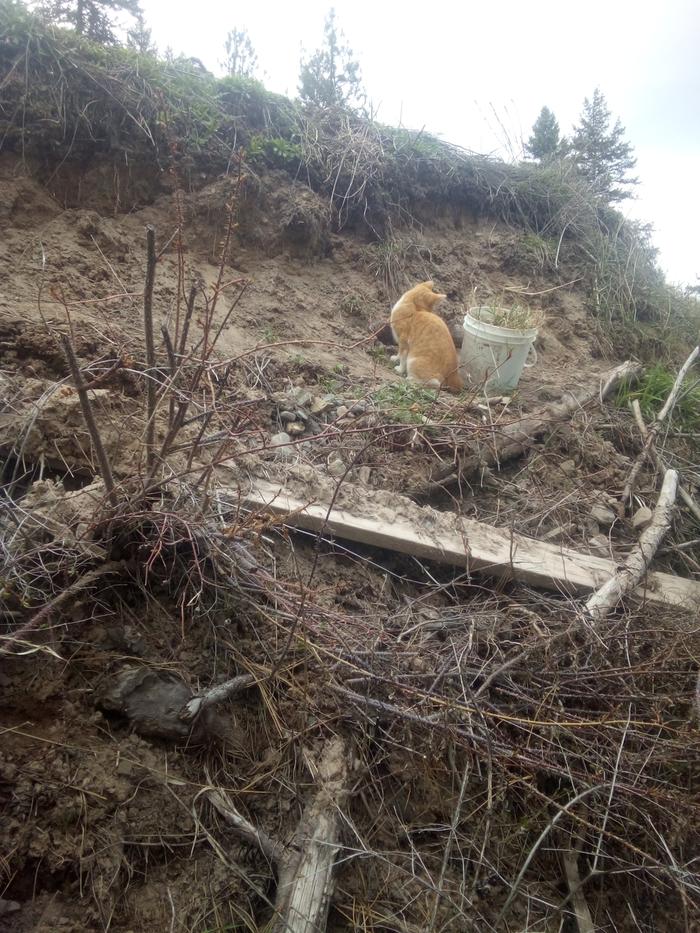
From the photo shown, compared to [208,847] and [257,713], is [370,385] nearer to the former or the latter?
[257,713]

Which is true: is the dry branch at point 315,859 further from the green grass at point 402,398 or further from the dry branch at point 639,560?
the green grass at point 402,398

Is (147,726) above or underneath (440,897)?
above

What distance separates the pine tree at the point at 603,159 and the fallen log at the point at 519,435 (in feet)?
10.7

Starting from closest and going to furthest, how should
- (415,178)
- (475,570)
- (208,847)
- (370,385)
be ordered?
(208,847) < (475,570) < (370,385) < (415,178)

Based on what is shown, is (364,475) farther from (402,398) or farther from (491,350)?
(491,350)

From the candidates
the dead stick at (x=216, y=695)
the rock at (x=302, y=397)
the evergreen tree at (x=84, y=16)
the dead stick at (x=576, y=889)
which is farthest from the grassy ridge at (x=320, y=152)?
the dead stick at (x=576, y=889)

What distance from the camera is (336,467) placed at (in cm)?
287

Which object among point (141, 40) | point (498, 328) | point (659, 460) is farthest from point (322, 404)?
point (141, 40)

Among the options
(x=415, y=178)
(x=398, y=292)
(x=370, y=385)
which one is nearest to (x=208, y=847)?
(x=370, y=385)

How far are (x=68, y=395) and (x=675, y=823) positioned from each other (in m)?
2.55

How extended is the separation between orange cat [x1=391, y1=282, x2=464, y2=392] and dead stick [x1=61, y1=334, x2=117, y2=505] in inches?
102

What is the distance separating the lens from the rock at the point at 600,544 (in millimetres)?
2859

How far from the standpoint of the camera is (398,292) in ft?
16.6

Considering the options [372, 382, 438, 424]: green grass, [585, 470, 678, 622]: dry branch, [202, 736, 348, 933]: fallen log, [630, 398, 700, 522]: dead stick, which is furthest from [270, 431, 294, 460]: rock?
[630, 398, 700, 522]: dead stick
